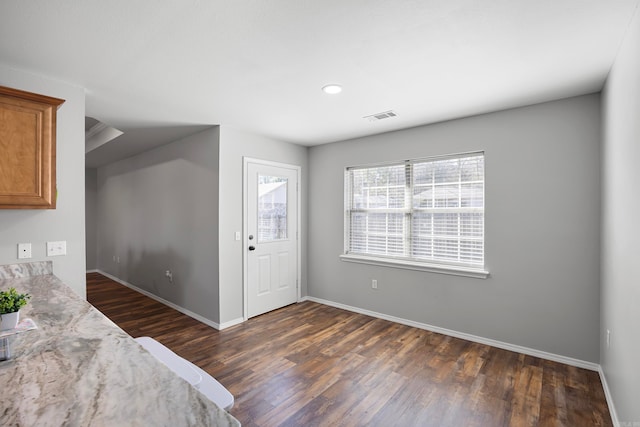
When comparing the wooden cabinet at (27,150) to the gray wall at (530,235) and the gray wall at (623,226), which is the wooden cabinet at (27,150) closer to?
the gray wall at (530,235)

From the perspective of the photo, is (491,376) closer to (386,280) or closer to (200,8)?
(386,280)

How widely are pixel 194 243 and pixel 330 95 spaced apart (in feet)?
8.39

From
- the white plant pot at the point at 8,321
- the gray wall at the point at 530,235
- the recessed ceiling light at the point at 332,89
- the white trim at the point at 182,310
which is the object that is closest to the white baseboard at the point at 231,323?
the white trim at the point at 182,310

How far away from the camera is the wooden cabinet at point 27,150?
200 cm

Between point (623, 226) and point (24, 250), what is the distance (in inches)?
155

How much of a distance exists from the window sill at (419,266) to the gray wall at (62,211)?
2.97m

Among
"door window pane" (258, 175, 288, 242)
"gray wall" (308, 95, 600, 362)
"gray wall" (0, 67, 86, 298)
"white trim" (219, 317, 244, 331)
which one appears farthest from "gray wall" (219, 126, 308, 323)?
"gray wall" (308, 95, 600, 362)

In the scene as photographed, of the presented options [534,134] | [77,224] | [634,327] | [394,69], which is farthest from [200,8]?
[534,134]

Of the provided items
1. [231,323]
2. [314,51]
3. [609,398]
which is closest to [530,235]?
[609,398]

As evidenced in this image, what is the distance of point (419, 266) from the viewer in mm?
3654

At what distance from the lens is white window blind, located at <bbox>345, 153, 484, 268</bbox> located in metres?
3.36

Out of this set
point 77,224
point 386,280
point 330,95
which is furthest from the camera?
point 386,280

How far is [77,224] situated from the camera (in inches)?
97.3

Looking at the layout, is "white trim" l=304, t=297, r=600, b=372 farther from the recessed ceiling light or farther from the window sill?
the recessed ceiling light
